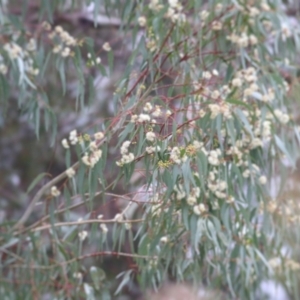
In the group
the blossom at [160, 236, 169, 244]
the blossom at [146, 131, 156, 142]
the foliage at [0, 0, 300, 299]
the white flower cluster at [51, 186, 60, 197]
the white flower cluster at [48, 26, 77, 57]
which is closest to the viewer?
the blossom at [146, 131, 156, 142]

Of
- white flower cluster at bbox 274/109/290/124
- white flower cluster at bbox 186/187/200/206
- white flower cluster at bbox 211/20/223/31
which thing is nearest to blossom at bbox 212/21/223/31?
white flower cluster at bbox 211/20/223/31

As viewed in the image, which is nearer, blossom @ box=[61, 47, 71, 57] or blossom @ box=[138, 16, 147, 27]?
blossom @ box=[138, 16, 147, 27]

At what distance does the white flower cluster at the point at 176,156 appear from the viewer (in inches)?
59.0

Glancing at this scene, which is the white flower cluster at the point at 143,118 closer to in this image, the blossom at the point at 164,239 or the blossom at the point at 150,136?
the blossom at the point at 150,136

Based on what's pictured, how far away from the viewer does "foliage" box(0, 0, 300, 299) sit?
1649mm

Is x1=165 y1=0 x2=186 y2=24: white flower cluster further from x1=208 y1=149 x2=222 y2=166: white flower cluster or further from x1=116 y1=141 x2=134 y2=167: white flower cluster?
x1=116 y1=141 x2=134 y2=167: white flower cluster

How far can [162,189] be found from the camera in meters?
1.64

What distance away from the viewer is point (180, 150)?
150cm

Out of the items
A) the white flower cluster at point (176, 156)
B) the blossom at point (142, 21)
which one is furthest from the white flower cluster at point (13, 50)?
the white flower cluster at point (176, 156)

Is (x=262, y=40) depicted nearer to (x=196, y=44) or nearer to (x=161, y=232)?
(x=196, y=44)

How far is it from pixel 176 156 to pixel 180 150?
2cm

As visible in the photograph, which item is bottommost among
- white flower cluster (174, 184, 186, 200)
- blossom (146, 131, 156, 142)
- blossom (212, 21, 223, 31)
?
white flower cluster (174, 184, 186, 200)

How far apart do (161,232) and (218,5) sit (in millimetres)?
665

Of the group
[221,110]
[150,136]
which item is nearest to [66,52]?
[221,110]
